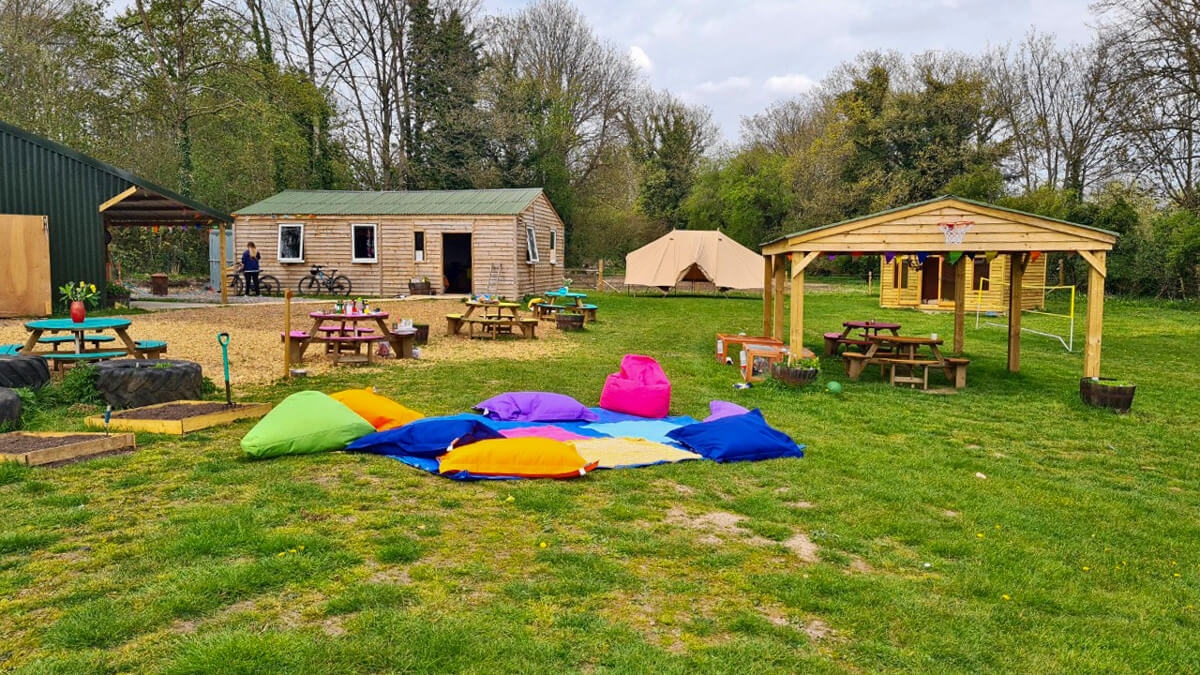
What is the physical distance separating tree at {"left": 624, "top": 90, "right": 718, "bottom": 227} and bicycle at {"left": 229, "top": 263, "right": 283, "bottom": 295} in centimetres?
1843

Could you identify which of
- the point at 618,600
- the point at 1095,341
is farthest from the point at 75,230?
the point at 1095,341

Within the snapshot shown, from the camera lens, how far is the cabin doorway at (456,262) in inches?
998

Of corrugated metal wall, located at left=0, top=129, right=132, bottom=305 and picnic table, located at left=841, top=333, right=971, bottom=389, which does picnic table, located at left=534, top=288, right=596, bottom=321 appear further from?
corrugated metal wall, located at left=0, top=129, right=132, bottom=305

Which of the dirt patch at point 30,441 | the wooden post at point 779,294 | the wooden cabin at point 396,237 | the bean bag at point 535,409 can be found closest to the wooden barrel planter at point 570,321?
the wooden post at point 779,294

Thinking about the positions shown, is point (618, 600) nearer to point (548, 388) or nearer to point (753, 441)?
point (753, 441)

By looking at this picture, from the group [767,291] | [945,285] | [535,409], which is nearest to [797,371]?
[535,409]

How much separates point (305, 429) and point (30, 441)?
1.81 m

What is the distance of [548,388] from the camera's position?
864 centimetres

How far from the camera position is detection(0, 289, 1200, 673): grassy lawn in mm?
2719

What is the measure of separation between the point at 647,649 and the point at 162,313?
51.0ft

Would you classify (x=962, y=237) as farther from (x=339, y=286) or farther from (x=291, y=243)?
(x=291, y=243)

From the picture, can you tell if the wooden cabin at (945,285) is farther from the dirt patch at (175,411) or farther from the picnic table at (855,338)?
the dirt patch at (175,411)

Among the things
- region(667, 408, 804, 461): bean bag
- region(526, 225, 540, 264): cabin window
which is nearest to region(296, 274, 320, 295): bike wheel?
region(526, 225, 540, 264): cabin window

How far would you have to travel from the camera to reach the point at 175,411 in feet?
20.4
